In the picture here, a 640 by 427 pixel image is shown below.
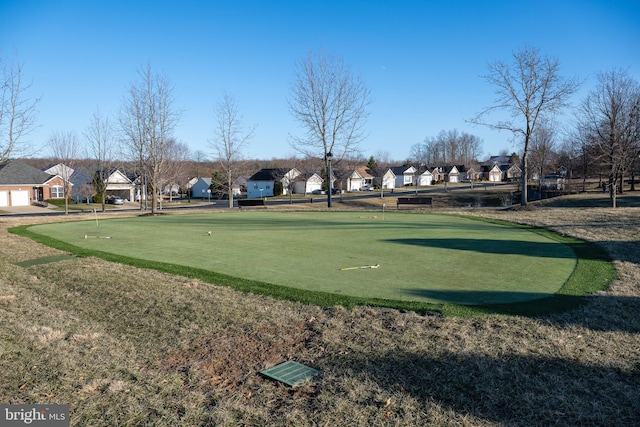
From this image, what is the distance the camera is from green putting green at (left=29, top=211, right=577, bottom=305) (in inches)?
318

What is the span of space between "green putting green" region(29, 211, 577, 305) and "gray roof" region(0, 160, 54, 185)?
47172 millimetres

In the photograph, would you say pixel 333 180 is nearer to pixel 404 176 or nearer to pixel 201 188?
pixel 201 188

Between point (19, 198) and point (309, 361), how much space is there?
6562 centimetres

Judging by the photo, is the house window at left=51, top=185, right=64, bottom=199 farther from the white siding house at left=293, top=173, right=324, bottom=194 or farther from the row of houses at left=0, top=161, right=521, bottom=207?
the white siding house at left=293, top=173, right=324, bottom=194

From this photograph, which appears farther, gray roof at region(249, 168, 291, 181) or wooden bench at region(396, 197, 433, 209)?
gray roof at region(249, 168, 291, 181)

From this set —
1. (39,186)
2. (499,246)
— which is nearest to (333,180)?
(39,186)

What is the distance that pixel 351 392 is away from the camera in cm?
425

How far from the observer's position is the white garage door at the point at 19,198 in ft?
186

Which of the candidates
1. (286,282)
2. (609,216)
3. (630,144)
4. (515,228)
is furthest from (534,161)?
(286,282)

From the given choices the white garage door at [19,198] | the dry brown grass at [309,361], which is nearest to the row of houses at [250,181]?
the white garage door at [19,198]

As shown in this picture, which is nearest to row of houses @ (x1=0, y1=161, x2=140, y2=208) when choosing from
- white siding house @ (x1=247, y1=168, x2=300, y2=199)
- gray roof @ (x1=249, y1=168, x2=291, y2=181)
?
white siding house @ (x1=247, y1=168, x2=300, y2=199)

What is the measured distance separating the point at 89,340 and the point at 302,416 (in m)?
3.48

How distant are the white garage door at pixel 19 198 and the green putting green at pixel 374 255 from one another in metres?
46.5

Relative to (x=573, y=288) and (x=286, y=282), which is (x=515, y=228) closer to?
(x=573, y=288)
